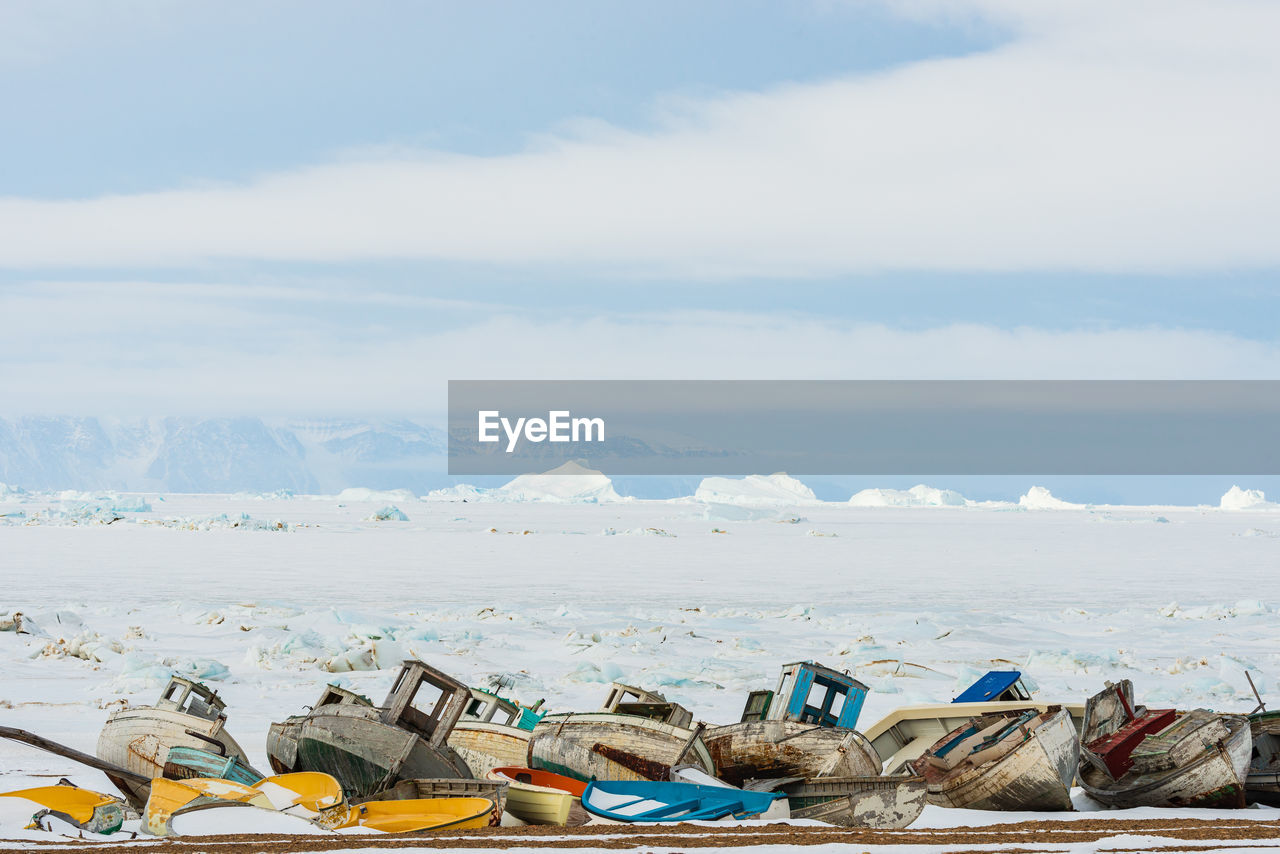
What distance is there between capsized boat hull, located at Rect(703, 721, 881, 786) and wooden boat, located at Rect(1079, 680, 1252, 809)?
1666 millimetres

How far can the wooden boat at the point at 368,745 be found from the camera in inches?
294

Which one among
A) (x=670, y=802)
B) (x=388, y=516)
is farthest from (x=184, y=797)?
(x=388, y=516)

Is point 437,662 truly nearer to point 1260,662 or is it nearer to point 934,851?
point 934,851

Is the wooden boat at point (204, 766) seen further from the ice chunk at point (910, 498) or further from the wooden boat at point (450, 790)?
the ice chunk at point (910, 498)

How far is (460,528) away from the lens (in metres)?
46.4

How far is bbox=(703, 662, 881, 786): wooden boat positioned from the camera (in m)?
7.81

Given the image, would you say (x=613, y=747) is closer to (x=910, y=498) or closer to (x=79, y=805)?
(x=79, y=805)

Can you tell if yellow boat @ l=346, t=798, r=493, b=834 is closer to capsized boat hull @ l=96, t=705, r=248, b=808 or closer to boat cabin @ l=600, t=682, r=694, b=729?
capsized boat hull @ l=96, t=705, r=248, b=808

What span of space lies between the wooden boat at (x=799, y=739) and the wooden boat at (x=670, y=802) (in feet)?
2.64

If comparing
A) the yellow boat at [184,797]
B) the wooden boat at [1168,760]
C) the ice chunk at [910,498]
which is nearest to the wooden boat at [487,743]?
the yellow boat at [184,797]

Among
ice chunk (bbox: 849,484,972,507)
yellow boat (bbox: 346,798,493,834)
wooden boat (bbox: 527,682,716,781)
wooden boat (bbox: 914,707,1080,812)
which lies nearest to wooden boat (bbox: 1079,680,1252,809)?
wooden boat (bbox: 914,707,1080,812)

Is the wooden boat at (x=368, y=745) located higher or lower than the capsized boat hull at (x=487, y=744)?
higher

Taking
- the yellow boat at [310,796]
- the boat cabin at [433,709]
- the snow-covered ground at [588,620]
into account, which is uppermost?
the boat cabin at [433,709]

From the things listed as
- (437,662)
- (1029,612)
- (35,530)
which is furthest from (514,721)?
(35,530)
